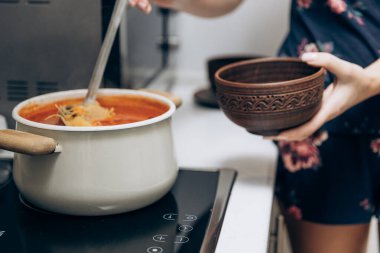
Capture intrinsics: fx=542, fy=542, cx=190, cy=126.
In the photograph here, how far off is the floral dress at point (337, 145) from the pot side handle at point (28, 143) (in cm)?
47

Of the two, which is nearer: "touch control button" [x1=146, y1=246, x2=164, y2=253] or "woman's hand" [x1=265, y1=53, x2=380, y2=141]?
"touch control button" [x1=146, y1=246, x2=164, y2=253]

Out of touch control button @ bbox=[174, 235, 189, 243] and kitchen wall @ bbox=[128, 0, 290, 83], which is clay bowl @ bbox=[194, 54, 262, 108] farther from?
touch control button @ bbox=[174, 235, 189, 243]

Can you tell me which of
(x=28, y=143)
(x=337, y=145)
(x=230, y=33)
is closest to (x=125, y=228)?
(x=28, y=143)

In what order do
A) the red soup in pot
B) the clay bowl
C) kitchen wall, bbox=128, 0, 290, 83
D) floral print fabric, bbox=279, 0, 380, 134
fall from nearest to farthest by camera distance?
the red soup in pot → floral print fabric, bbox=279, 0, 380, 134 → the clay bowl → kitchen wall, bbox=128, 0, 290, 83

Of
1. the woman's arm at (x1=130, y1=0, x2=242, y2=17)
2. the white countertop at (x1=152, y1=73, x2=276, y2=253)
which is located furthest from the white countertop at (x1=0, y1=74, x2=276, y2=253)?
the woman's arm at (x1=130, y1=0, x2=242, y2=17)

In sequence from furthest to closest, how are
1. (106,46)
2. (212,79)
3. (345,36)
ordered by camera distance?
(212,79) → (345,36) → (106,46)

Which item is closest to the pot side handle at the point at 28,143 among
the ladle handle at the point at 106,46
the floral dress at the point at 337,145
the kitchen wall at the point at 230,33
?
the ladle handle at the point at 106,46

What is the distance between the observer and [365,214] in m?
0.94

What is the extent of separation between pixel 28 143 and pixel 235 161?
40 centimetres

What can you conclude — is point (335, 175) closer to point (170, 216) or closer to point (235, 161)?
point (235, 161)

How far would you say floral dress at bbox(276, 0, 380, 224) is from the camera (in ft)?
2.79

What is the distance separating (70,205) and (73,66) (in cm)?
25

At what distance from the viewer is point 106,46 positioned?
657mm

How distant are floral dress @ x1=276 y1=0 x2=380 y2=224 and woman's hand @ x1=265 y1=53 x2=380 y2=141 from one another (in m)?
0.12
